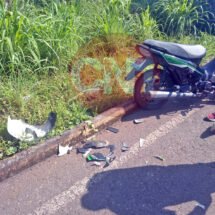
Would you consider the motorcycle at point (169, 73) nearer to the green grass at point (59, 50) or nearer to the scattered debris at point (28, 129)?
the green grass at point (59, 50)

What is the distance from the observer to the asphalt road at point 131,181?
9.08 ft

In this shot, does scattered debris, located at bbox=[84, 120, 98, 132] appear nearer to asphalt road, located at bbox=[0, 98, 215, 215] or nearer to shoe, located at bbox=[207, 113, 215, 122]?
asphalt road, located at bbox=[0, 98, 215, 215]

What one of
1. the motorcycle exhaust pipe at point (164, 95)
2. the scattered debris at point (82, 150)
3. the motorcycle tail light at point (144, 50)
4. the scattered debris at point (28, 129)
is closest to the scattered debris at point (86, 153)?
the scattered debris at point (82, 150)

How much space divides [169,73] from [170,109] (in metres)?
0.52

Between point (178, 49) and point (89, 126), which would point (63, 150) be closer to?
point (89, 126)

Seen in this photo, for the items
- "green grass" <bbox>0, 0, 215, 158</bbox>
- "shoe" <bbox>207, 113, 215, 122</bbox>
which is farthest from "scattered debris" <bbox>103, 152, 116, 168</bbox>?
"shoe" <bbox>207, 113, 215, 122</bbox>

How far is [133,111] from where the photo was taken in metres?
4.30

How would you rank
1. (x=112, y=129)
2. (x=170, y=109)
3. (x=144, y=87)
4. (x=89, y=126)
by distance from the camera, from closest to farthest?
1. (x=89, y=126)
2. (x=112, y=129)
3. (x=144, y=87)
4. (x=170, y=109)

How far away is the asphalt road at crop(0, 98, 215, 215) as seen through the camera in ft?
9.08

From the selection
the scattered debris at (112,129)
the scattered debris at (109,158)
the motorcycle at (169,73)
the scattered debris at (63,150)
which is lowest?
the scattered debris at (109,158)

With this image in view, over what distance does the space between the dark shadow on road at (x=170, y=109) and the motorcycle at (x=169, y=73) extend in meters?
0.12

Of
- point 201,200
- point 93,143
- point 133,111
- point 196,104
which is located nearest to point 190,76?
point 196,104

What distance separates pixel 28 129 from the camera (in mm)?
3459

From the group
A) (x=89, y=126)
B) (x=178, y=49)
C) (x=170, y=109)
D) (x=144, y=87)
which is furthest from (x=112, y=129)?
(x=178, y=49)
